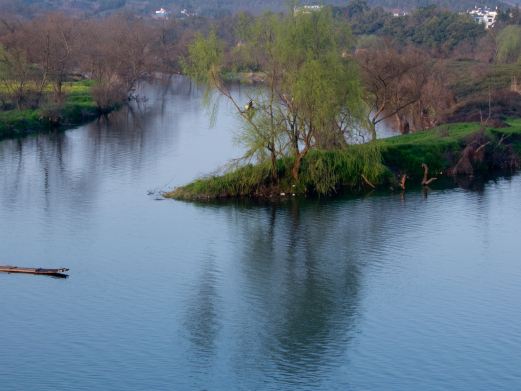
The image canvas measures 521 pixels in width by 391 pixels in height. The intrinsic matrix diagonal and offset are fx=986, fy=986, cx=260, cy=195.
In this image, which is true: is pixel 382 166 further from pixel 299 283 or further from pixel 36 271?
pixel 36 271

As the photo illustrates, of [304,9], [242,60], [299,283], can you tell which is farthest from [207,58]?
[299,283]

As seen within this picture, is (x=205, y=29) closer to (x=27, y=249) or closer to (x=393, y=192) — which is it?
(x=393, y=192)

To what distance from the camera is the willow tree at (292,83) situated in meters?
33.7

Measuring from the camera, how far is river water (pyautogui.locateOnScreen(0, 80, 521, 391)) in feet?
64.8

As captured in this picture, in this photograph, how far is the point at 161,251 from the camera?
2752 centimetres

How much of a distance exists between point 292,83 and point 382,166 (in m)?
5.07

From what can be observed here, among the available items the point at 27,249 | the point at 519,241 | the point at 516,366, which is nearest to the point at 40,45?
the point at 27,249

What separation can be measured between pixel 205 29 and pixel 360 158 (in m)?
70.5

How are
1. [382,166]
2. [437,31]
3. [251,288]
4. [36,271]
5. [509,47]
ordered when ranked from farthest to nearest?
[437,31], [509,47], [382,166], [36,271], [251,288]

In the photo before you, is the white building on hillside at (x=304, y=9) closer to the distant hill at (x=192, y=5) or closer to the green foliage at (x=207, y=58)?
the green foliage at (x=207, y=58)

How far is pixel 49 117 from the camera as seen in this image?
49000 millimetres

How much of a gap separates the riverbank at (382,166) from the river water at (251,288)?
1.11 m

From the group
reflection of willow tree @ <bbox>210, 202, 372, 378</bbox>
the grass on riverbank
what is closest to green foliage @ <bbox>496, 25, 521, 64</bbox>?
the grass on riverbank

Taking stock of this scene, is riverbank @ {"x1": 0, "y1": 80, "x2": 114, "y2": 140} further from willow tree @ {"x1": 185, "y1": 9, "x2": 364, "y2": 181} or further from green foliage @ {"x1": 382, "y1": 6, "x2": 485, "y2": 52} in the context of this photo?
green foliage @ {"x1": 382, "y1": 6, "x2": 485, "y2": 52}
